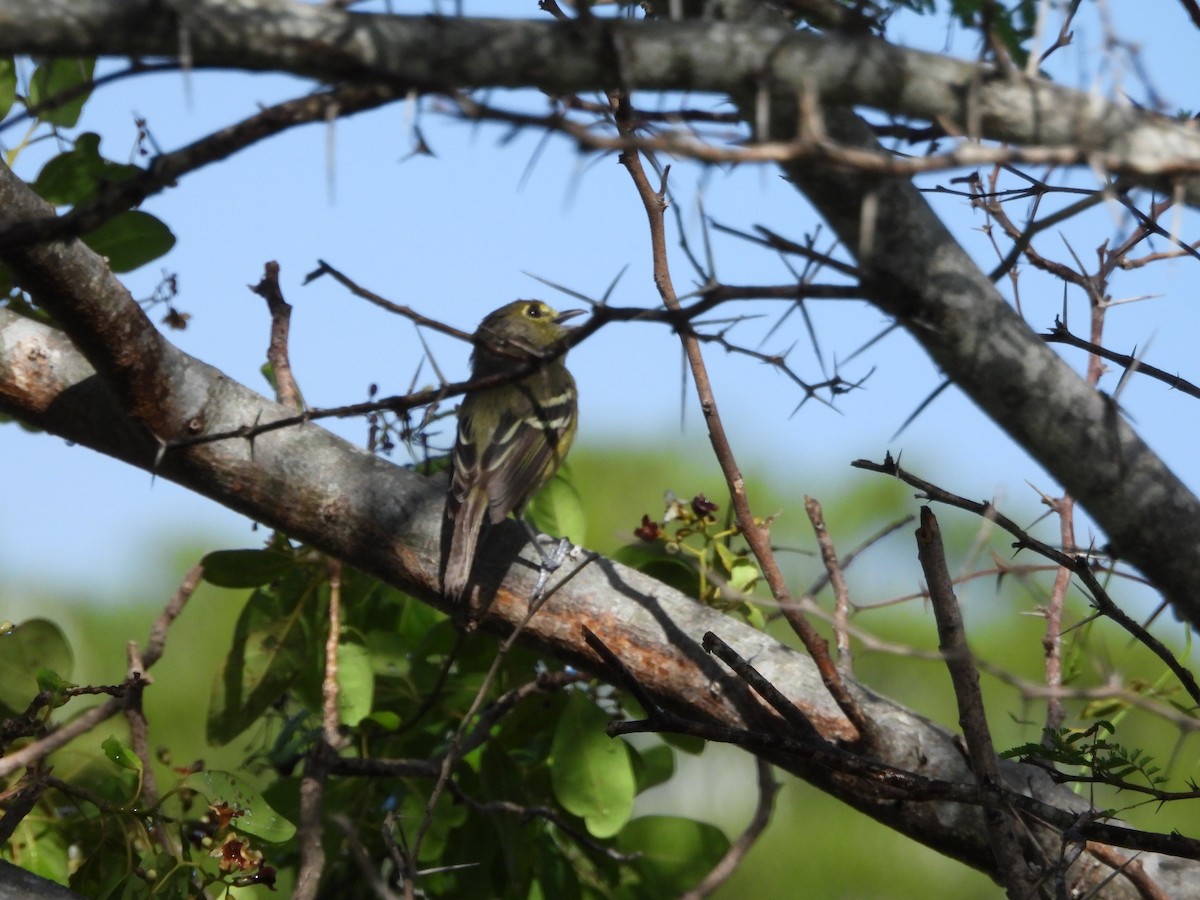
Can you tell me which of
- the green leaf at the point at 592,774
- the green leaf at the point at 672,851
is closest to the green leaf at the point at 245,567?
the green leaf at the point at 592,774

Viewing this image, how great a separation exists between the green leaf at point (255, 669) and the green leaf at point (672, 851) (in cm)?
126

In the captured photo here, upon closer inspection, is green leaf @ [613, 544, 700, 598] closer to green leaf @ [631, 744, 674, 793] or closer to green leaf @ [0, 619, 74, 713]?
green leaf @ [631, 744, 674, 793]

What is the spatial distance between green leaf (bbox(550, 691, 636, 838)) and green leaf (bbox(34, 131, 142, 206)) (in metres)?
2.29

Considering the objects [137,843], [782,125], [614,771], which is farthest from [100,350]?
[782,125]

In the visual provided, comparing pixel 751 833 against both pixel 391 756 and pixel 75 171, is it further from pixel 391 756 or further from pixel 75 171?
pixel 75 171

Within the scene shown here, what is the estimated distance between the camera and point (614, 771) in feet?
11.9

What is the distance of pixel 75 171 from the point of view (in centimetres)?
384

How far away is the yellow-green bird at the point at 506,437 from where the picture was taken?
3.68 metres

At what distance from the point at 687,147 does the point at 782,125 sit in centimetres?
47

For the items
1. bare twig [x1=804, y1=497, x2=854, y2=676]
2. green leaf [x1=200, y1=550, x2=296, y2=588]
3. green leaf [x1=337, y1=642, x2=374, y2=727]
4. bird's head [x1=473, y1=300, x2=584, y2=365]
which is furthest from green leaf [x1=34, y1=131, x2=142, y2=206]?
bird's head [x1=473, y1=300, x2=584, y2=365]

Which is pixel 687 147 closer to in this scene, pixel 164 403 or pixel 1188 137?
pixel 1188 137

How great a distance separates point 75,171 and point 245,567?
4.62ft

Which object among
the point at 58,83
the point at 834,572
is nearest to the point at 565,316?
the point at 58,83

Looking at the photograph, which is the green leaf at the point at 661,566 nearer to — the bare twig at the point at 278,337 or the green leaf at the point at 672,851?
the green leaf at the point at 672,851
